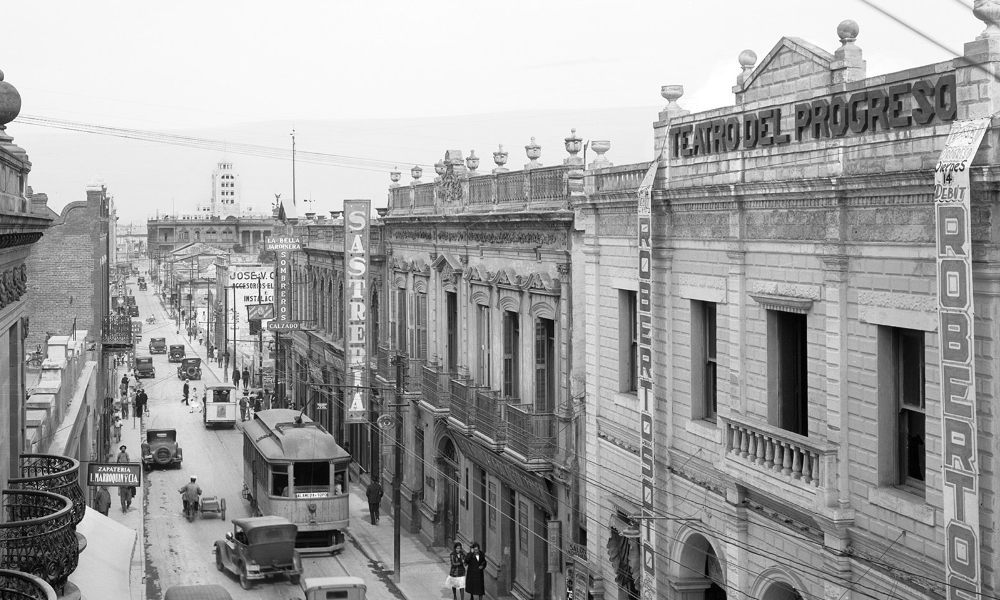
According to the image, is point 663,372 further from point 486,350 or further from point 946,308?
point 486,350

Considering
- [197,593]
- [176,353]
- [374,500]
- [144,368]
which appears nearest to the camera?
[197,593]

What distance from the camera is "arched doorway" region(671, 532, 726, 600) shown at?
18.1 meters

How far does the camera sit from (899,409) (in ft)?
44.2

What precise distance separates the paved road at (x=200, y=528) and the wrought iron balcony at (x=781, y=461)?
13.7 m

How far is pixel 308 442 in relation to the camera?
32219 millimetres

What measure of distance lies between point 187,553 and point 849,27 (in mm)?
23416

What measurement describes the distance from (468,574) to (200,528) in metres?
12.1

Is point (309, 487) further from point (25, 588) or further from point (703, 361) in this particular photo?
point (25, 588)

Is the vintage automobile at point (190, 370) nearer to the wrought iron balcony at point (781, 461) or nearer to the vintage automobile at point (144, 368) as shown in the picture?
the vintage automobile at point (144, 368)

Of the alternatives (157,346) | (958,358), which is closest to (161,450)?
(958,358)

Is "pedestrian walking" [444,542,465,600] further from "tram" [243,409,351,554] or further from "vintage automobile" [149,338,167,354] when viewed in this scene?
"vintage automobile" [149,338,167,354]

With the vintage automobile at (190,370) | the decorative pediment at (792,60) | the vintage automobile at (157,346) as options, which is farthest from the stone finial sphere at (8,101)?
the vintage automobile at (157,346)

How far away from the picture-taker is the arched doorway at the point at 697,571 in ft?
59.4

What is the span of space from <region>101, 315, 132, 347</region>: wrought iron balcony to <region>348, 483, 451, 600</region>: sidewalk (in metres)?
14.3
